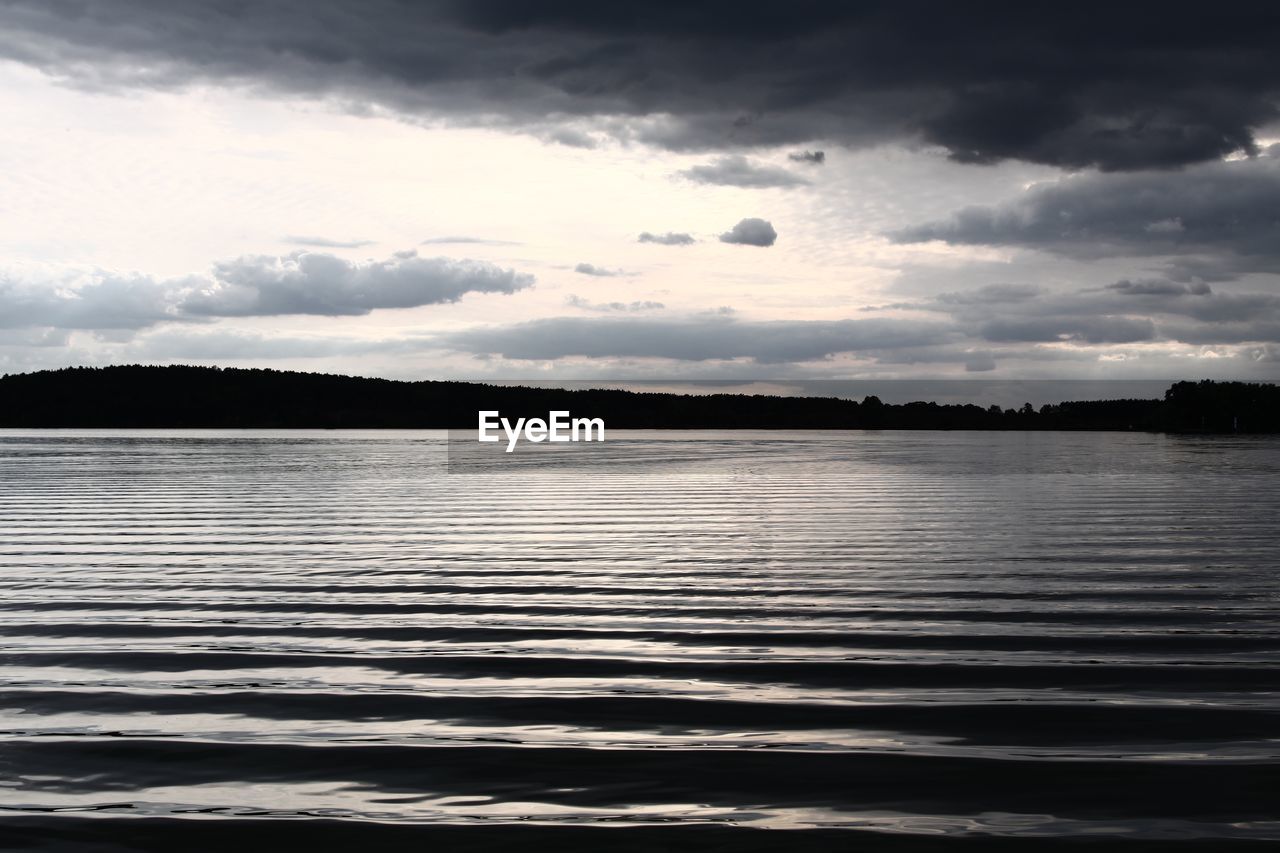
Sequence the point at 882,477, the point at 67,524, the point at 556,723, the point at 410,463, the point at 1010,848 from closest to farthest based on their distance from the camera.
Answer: the point at 1010,848 → the point at 556,723 → the point at 67,524 → the point at 882,477 → the point at 410,463

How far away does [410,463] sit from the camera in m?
59.3

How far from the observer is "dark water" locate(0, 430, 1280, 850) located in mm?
5785

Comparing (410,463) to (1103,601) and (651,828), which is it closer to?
(1103,601)

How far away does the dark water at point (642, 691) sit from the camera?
5.79 m

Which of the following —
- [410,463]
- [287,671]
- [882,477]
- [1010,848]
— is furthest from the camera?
[410,463]

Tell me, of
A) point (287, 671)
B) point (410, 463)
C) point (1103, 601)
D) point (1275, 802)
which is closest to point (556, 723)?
point (287, 671)

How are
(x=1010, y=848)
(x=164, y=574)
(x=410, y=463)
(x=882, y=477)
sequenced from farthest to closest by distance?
(x=410, y=463), (x=882, y=477), (x=164, y=574), (x=1010, y=848)

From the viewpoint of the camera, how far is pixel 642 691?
8461 millimetres

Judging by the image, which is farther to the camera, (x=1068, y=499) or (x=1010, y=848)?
(x=1068, y=499)

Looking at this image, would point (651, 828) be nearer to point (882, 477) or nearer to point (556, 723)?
point (556, 723)

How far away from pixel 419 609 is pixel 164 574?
5.48 meters

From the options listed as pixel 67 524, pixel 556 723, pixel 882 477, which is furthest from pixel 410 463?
pixel 556 723

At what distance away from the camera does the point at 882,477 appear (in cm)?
4288

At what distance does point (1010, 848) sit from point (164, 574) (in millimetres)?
13685
